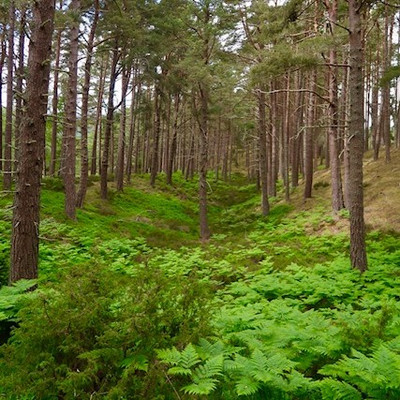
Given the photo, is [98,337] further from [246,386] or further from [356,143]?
[356,143]

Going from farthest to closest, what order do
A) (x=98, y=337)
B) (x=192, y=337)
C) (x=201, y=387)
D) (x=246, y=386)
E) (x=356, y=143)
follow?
(x=356, y=143), (x=192, y=337), (x=98, y=337), (x=246, y=386), (x=201, y=387)

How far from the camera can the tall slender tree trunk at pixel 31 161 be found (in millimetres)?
6168

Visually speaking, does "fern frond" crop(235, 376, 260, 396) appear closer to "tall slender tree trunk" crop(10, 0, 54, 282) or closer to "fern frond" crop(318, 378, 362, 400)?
"fern frond" crop(318, 378, 362, 400)

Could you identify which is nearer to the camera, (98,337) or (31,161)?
(98,337)

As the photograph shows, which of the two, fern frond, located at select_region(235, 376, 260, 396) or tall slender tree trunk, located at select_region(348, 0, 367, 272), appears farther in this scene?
tall slender tree trunk, located at select_region(348, 0, 367, 272)

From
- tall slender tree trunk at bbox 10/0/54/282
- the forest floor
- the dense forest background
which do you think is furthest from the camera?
tall slender tree trunk at bbox 10/0/54/282

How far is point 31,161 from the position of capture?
617 centimetres

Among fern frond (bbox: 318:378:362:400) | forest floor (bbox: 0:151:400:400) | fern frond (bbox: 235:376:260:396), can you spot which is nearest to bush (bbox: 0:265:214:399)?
forest floor (bbox: 0:151:400:400)

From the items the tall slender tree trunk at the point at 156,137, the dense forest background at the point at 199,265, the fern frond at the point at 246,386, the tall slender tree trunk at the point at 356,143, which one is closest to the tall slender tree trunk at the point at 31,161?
the dense forest background at the point at 199,265

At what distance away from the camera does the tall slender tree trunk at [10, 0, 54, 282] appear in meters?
6.17

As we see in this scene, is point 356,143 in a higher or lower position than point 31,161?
higher

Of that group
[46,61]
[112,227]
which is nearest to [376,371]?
[46,61]

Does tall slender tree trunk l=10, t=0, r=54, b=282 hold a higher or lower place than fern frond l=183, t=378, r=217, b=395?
higher

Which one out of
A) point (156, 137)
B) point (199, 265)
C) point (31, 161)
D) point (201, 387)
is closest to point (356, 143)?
point (199, 265)
